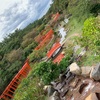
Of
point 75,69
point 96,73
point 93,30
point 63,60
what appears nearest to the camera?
point 96,73

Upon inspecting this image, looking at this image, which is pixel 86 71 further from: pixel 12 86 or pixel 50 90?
pixel 12 86

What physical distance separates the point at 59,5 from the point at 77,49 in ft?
42.7

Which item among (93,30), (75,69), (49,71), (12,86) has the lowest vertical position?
(12,86)

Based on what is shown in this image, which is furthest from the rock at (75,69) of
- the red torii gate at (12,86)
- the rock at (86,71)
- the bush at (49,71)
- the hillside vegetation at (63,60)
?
the red torii gate at (12,86)

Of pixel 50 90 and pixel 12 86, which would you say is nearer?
pixel 50 90

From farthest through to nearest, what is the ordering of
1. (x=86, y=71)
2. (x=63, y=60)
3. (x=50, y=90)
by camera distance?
(x=63, y=60) → (x=50, y=90) → (x=86, y=71)

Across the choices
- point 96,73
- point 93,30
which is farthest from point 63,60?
point 96,73

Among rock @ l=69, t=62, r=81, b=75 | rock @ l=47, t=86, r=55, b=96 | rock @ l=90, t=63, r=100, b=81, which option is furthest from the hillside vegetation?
rock @ l=90, t=63, r=100, b=81

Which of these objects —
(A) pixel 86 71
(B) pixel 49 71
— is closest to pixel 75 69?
(A) pixel 86 71

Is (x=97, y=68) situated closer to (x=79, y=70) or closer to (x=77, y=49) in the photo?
(x=79, y=70)

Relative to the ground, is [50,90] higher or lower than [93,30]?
lower

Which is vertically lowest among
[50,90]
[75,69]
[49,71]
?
[50,90]

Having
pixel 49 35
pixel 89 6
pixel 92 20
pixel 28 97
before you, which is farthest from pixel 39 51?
pixel 92 20

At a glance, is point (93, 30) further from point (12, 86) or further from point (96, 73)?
point (12, 86)
